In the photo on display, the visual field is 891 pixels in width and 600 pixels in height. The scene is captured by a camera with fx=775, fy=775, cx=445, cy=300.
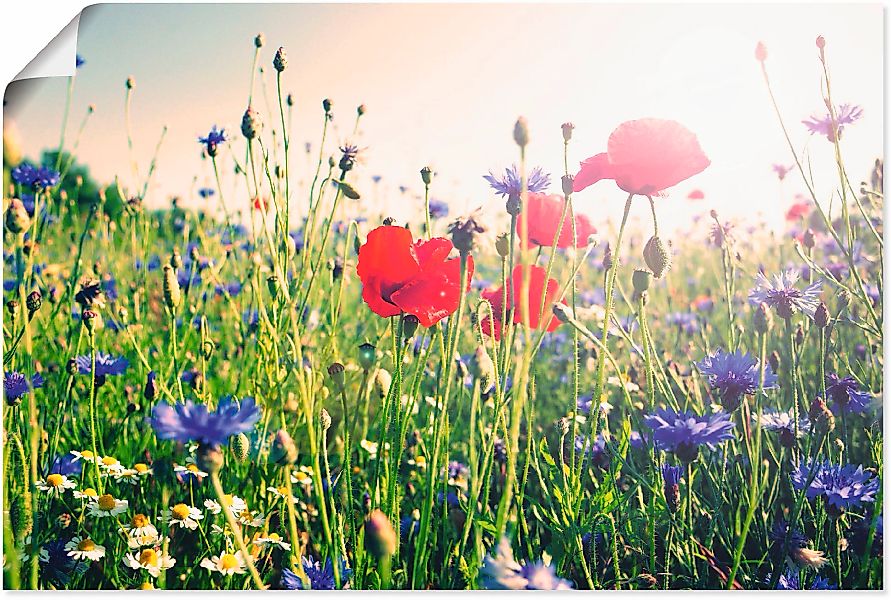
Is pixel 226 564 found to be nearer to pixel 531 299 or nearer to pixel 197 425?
pixel 197 425

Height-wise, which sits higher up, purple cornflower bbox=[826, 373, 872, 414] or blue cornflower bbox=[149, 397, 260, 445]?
purple cornflower bbox=[826, 373, 872, 414]

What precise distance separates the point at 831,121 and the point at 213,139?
88cm

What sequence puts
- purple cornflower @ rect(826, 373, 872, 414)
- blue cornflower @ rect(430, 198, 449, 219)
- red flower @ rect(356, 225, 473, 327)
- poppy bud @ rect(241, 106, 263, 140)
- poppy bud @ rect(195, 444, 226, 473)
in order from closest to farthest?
poppy bud @ rect(195, 444, 226, 473) < red flower @ rect(356, 225, 473, 327) < poppy bud @ rect(241, 106, 263, 140) < purple cornflower @ rect(826, 373, 872, 414) < blue cornflower @ rect(430, 198, 449, 219)

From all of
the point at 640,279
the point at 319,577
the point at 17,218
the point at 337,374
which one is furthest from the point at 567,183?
the point at 17,218

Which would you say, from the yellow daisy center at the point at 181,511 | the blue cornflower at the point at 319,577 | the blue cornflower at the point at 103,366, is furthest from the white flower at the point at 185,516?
the blue cornflower at the point at 103,366

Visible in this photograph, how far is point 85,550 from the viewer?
1.00 m

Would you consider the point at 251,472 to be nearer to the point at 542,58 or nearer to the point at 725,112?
the point at 542,58

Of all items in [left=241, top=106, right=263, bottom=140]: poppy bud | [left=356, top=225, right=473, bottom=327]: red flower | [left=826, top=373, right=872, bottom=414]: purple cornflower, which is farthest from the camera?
[left=826, top=373, right=872, bottom=414]: purple cornflower

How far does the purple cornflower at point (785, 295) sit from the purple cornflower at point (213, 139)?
2.53ft

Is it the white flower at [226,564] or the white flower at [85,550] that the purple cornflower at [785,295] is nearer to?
the white flower at [226,564]

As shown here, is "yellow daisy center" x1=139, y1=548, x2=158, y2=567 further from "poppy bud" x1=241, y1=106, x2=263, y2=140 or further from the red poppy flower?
the red poppy flower

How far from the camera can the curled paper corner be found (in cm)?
113

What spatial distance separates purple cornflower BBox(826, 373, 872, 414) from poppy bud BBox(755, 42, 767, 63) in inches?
18.2

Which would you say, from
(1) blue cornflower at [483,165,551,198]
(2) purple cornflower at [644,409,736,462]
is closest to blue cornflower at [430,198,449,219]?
(1) blue cornflower at [483,165,551,198]
